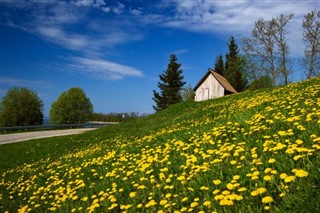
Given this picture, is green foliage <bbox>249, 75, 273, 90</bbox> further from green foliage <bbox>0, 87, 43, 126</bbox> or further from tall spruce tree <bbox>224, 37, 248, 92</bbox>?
green foliage <bbox>0, 87, 43, 126</bbox>

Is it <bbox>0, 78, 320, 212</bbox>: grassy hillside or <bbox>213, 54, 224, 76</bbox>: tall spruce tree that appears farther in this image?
<bbox>213, 54, 224, 76</bbox>: tall spruce tree

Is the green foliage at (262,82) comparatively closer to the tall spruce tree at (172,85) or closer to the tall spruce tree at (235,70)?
the tall spruce tree at (235,70)

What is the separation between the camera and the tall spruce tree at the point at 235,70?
56722 mm

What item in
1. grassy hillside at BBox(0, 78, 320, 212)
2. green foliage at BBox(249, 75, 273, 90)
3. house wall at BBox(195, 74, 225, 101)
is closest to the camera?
grassy hillside at BBox(0, 78, 320, 212)

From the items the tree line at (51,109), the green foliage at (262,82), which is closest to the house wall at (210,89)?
the green foliage at (262,82)

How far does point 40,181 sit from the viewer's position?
9.08 m

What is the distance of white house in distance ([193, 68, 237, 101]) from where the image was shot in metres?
48.3

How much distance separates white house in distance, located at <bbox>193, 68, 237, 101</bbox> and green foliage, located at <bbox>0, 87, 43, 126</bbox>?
3477 cm

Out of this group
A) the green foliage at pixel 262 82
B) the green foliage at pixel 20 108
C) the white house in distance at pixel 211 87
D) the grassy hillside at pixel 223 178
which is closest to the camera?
the grassy hillside at pixel 223 178

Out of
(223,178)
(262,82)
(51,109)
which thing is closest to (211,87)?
(262,82)

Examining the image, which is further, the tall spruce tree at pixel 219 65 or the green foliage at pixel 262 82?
the tall spruce tree at pixel 219 65

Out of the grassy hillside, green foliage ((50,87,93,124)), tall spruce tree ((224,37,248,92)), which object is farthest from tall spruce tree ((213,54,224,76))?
the grassy hillside

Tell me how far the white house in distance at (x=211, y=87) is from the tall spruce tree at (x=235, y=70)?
5.29m

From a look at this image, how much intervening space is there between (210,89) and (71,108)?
37.1 m
